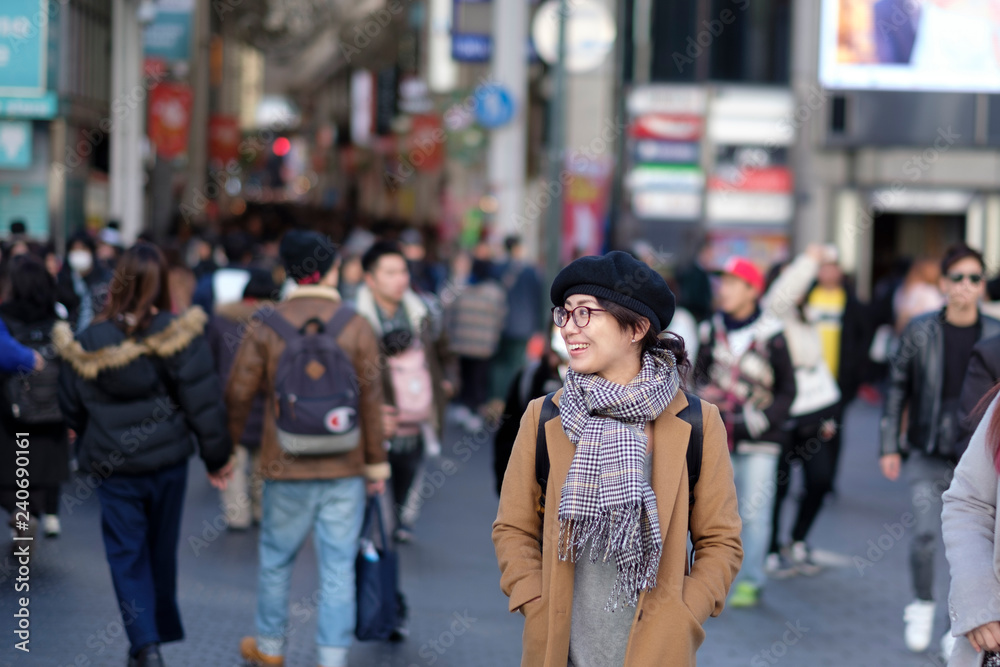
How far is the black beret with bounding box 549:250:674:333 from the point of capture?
3.39 metres

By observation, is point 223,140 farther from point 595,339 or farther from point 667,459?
point 667,459

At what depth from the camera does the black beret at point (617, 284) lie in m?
3.39

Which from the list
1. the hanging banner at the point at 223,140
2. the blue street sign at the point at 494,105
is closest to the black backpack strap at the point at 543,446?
the blue street sign at the point at 494,105

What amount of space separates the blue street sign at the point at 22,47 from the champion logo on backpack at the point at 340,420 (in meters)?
13.8

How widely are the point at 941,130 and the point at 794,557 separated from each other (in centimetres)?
1840

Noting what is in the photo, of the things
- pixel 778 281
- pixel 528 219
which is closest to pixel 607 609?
pixel 778 281

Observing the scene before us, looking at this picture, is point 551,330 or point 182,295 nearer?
point 551,330

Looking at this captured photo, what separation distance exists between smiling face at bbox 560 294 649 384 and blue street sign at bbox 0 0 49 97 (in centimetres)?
1609

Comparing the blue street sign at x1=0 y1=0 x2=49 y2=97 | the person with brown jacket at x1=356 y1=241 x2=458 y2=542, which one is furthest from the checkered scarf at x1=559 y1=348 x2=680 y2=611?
the blue street sign at x1=0 y1=0 x2=49 y2=97

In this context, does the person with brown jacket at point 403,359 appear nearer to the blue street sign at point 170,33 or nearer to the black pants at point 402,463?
the black pants at point 402,463

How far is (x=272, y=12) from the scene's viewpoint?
108ft

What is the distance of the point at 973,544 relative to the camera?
337cm

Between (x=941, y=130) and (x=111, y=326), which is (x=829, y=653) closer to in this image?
(x=111, y=326)

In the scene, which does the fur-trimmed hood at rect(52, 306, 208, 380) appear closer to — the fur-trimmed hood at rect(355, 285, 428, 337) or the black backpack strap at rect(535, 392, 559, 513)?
the fur-trimmed hood at rect(355, 285, 428, 337)
